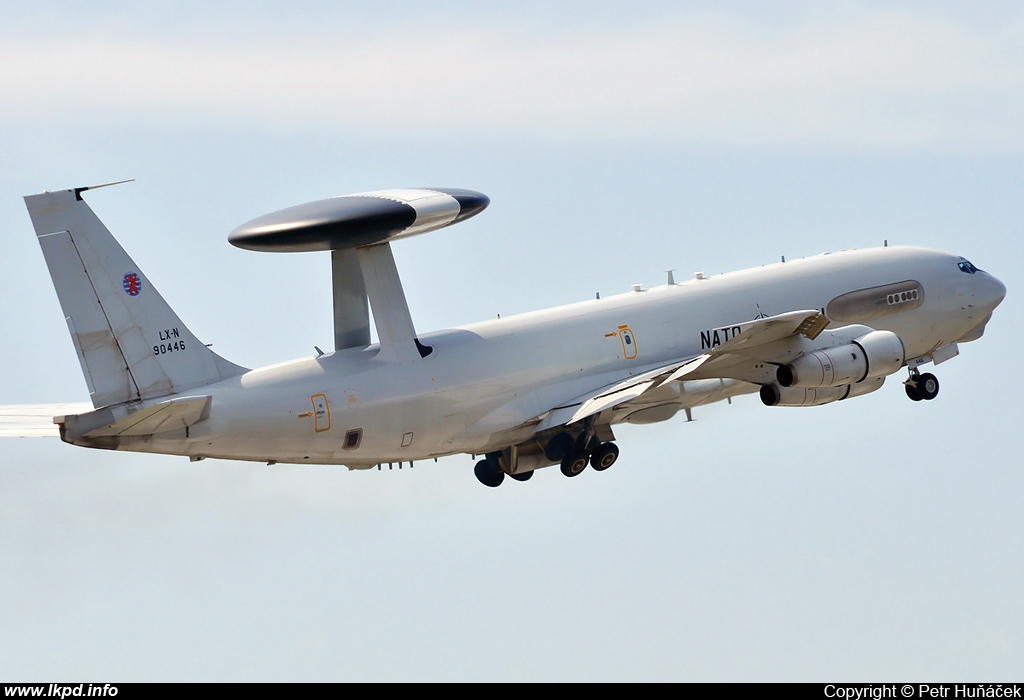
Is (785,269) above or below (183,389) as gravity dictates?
above

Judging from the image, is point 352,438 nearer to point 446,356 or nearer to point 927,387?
point 446,356

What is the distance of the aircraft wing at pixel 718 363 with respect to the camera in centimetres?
2825

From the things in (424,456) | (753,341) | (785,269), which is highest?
(785,269)

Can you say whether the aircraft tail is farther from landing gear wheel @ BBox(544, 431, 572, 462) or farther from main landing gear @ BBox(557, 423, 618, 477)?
main landing gear @ BBox(557, 423, 618, 477)

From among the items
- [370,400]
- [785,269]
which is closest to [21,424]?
[370,400]

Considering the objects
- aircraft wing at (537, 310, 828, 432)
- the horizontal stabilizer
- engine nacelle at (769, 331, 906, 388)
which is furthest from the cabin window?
engine nacelle at (769, 331, 906, 388)

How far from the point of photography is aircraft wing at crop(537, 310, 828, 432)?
2825cm

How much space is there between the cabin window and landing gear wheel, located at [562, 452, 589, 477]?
499cm

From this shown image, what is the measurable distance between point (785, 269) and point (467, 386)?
9244 millimetres

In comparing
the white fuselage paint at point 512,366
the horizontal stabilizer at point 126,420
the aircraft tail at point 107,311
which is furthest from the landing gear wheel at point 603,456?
the horizontal stabilizer at point 126,420

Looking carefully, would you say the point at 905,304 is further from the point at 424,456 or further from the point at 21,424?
the point at 21,424

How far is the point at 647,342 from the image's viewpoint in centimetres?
3112

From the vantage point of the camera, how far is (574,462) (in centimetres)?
3009

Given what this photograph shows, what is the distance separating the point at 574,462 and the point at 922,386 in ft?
34.7
